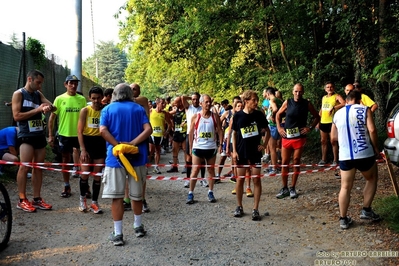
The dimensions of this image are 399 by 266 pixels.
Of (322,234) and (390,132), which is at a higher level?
(390,132)

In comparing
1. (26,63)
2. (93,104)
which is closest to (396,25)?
(93,104)

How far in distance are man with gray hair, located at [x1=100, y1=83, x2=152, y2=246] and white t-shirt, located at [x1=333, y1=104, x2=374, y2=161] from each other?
2.64 m

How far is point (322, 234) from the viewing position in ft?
17.3

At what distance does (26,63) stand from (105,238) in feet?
23.3

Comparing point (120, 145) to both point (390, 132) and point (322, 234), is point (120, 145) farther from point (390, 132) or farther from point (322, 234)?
point (390, 132)

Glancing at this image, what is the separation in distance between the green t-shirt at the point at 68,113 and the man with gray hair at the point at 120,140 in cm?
223

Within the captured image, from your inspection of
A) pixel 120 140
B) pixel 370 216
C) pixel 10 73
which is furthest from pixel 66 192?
pixel 370 216

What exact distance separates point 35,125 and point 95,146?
3.21ft

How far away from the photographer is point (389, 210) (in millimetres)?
5652

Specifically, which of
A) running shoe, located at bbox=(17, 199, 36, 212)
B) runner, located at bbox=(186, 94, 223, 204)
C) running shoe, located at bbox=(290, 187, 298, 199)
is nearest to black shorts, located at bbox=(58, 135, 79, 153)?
running shoe, located at bbox=(17, 199, 36, 212)

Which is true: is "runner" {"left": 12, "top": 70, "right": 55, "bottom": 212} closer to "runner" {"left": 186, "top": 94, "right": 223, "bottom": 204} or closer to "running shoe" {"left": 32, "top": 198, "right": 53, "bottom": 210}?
"running shoe" {"left": 32, "top": 198, "right": 53, "bottom": 210}

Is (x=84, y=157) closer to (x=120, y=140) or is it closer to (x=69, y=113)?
→ (x=69, y=113)

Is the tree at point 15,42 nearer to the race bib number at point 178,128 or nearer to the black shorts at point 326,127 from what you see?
the race bib number at point 178,128

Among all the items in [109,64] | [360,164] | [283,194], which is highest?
[109,64]
